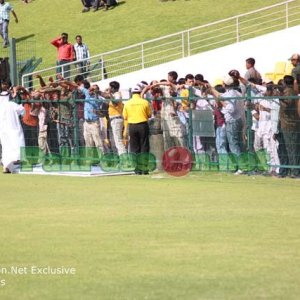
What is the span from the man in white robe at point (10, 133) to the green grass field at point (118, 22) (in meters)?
16.2

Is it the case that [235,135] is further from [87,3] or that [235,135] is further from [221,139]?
[87,3]

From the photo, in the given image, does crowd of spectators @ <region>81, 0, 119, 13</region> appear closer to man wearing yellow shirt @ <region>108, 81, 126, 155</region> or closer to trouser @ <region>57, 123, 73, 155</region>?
trouser @ <region>57, 123, 73, 155</region>

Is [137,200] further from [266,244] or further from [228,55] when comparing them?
[228,55]

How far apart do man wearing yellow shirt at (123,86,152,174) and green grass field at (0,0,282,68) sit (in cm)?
1739

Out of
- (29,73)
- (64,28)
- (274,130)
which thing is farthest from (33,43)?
(274,130)

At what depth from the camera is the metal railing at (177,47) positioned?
114 ft

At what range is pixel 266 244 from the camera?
1216 centimetres

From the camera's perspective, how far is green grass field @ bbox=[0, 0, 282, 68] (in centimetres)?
4062

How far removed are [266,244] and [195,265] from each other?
5.02 ft

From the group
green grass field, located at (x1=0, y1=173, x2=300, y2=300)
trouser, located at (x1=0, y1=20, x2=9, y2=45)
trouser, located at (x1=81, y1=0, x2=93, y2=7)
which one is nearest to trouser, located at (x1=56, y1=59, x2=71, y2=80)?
trouser, located at (x1=0, y1=20, x2=9, y2=45)

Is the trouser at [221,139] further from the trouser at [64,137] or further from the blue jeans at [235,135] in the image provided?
the trouser at [64,137]

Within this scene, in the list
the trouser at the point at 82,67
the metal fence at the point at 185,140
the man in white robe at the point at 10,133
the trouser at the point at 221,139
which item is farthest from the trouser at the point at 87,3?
the trouser at the point at 221,139

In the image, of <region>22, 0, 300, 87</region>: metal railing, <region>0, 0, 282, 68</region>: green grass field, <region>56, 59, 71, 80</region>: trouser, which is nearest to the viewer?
<region>56, 59, 71, 80</region>: trouser

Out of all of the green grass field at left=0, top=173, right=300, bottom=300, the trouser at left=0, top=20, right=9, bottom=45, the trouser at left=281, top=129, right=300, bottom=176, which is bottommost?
the green grass field at left=0, top=173, right=300, bottom=300
